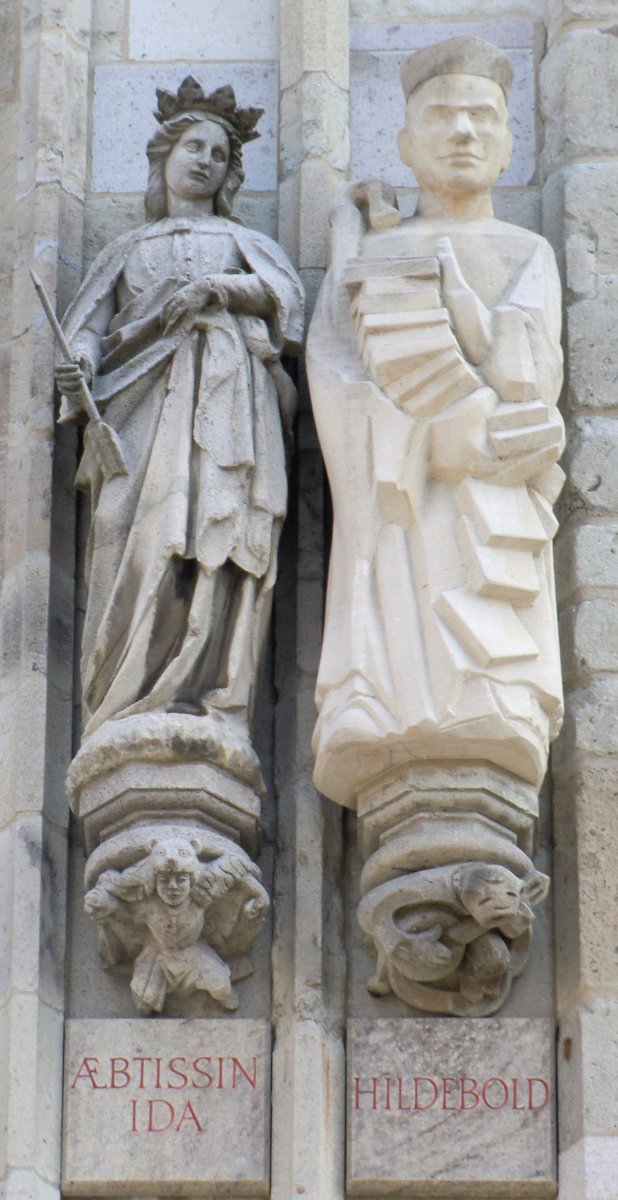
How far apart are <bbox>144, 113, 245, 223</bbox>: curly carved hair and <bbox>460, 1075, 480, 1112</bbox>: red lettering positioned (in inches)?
82.7

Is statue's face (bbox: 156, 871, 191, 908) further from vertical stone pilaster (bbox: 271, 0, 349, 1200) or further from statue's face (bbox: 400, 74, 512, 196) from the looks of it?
statue's face (bbox: 400, 74, 512, 196)

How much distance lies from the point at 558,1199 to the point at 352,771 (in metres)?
→ 0.97

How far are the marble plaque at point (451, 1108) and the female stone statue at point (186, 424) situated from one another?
794mm

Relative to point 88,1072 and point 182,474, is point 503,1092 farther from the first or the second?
point 182,474

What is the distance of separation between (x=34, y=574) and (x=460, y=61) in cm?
147

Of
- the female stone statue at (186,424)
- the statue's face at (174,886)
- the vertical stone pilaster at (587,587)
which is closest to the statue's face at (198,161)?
the female stone statue at (186,424)

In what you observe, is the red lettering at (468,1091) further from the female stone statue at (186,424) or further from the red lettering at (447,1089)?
the female stone statue at (186,424)

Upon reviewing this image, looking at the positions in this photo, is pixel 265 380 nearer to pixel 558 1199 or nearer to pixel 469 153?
pixel 469 153

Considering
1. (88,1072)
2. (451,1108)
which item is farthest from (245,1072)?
(451,1108)

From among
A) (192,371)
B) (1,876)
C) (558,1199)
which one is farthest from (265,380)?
(558,1199)

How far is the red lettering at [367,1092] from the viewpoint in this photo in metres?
7.82

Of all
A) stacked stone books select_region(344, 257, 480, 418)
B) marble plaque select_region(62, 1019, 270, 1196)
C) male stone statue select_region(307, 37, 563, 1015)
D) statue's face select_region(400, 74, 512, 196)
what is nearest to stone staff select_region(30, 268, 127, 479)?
male stone statue select_region(307, 37, 563, 1015)

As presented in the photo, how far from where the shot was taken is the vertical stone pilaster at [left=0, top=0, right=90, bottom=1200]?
783 centimetres

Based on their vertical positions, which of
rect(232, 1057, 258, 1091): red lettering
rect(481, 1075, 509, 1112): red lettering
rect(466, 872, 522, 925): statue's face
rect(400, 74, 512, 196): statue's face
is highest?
rect(400, 74, 512, 196): statue's face
